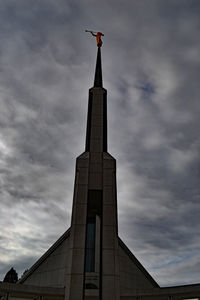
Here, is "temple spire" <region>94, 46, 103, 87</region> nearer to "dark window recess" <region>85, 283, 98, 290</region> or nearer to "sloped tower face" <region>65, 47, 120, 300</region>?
"sloped tower face" <region>65, 47, 120, 300</region>

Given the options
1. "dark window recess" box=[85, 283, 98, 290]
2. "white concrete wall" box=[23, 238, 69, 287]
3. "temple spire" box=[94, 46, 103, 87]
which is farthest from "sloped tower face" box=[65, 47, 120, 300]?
"white concrete wall" box=[23, 238, 69, 287]

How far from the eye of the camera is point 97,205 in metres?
19.9

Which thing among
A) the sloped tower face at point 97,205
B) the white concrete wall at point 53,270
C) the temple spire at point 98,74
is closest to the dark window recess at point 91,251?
the white concrete wall at point 53,270

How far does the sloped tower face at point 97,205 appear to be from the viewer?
1523 cm

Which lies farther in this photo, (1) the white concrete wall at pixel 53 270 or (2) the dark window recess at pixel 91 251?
(1) the white concrete wall at pixel 53 270

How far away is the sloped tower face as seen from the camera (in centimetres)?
1523

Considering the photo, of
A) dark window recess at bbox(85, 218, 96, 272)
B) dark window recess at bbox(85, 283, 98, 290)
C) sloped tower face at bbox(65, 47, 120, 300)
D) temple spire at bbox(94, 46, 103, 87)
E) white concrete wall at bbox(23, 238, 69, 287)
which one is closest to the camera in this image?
sloped tower face at bbox(65, 47, 120, 300)

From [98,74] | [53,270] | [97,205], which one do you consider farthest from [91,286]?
[98,74]

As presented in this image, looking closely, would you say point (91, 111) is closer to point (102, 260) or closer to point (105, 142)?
point (105, 142)

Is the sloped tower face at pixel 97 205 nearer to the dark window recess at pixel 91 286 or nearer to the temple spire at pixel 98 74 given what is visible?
the temple spire at pixel 98 74

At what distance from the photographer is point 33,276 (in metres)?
42.2

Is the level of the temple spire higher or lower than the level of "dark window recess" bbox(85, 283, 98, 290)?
higher

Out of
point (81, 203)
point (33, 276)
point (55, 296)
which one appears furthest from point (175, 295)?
point (33, 276)

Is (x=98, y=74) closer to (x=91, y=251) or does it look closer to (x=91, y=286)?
(x=91, y=251)
